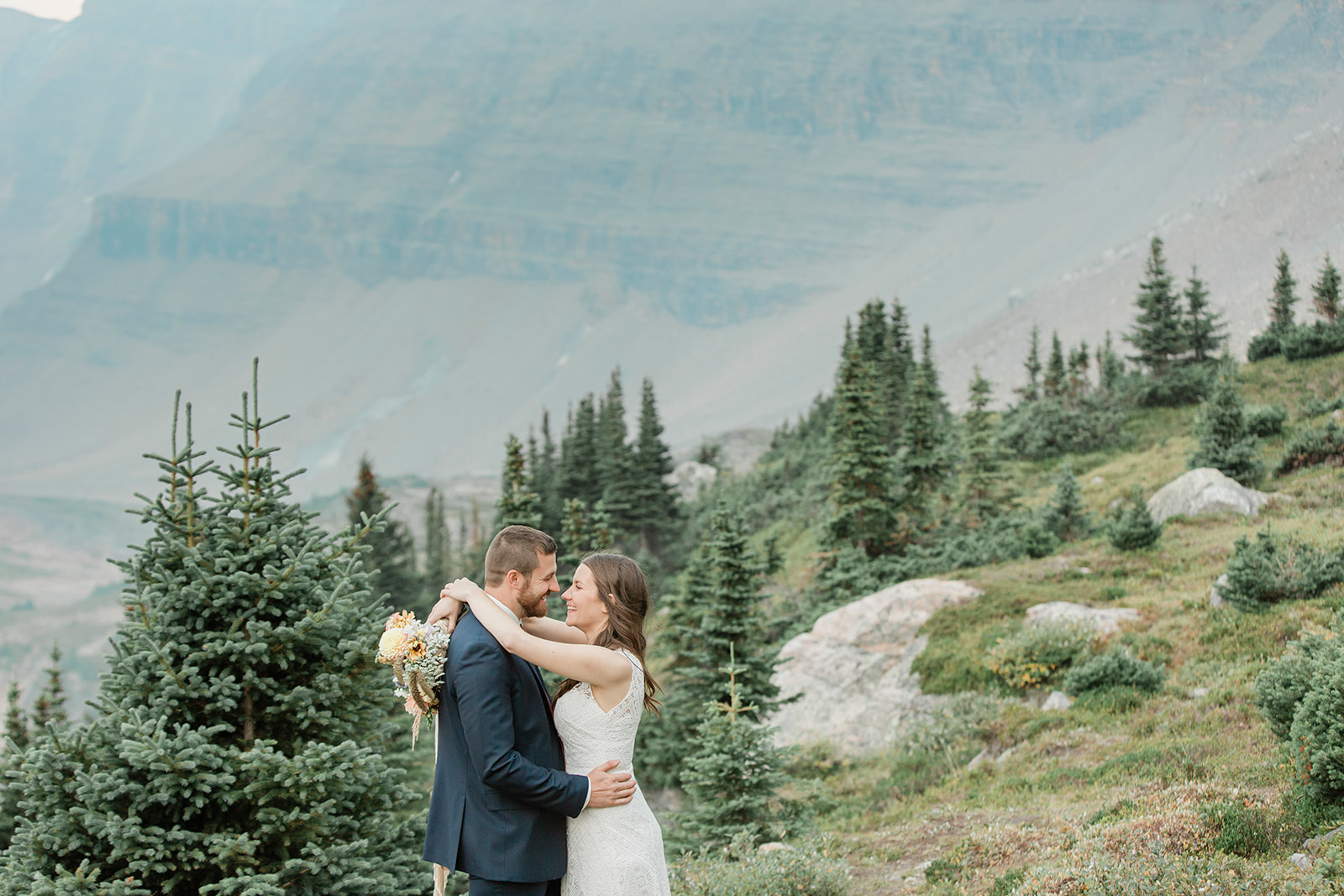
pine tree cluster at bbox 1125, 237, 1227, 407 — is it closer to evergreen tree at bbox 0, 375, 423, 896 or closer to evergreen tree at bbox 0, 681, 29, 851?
evergreen tree at bbox 0, 375, 423, 896

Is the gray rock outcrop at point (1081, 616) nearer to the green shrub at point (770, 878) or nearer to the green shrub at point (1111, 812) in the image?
the green shrub at point (1111, 812)

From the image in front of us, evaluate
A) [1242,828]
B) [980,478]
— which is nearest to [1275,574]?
[1242,828]

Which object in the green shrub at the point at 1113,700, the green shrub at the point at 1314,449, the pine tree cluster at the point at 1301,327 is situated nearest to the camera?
the green shrub at the point at 1113,700

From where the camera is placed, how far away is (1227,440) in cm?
2656

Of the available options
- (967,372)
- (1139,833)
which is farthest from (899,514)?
(967,372)

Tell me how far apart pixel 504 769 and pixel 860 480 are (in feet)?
98.8

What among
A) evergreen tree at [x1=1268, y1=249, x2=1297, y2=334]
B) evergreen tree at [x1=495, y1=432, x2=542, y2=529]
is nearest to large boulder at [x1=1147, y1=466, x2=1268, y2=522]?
evergreen tree at [x1=495, y1=432, x2=542, y2=529]

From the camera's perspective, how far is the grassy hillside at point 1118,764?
7582mm

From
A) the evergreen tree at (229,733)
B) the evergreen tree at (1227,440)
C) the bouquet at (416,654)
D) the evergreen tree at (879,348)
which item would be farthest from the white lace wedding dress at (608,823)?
the evergreen tree at (879,348)

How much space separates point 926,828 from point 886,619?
1072 cm

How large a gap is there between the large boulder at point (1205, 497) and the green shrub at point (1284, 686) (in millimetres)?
15108

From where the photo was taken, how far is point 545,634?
5.60m

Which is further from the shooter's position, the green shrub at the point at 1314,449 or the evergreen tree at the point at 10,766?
the green shrub at the point at 1314,449

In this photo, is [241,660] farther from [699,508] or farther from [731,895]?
[699,508]
